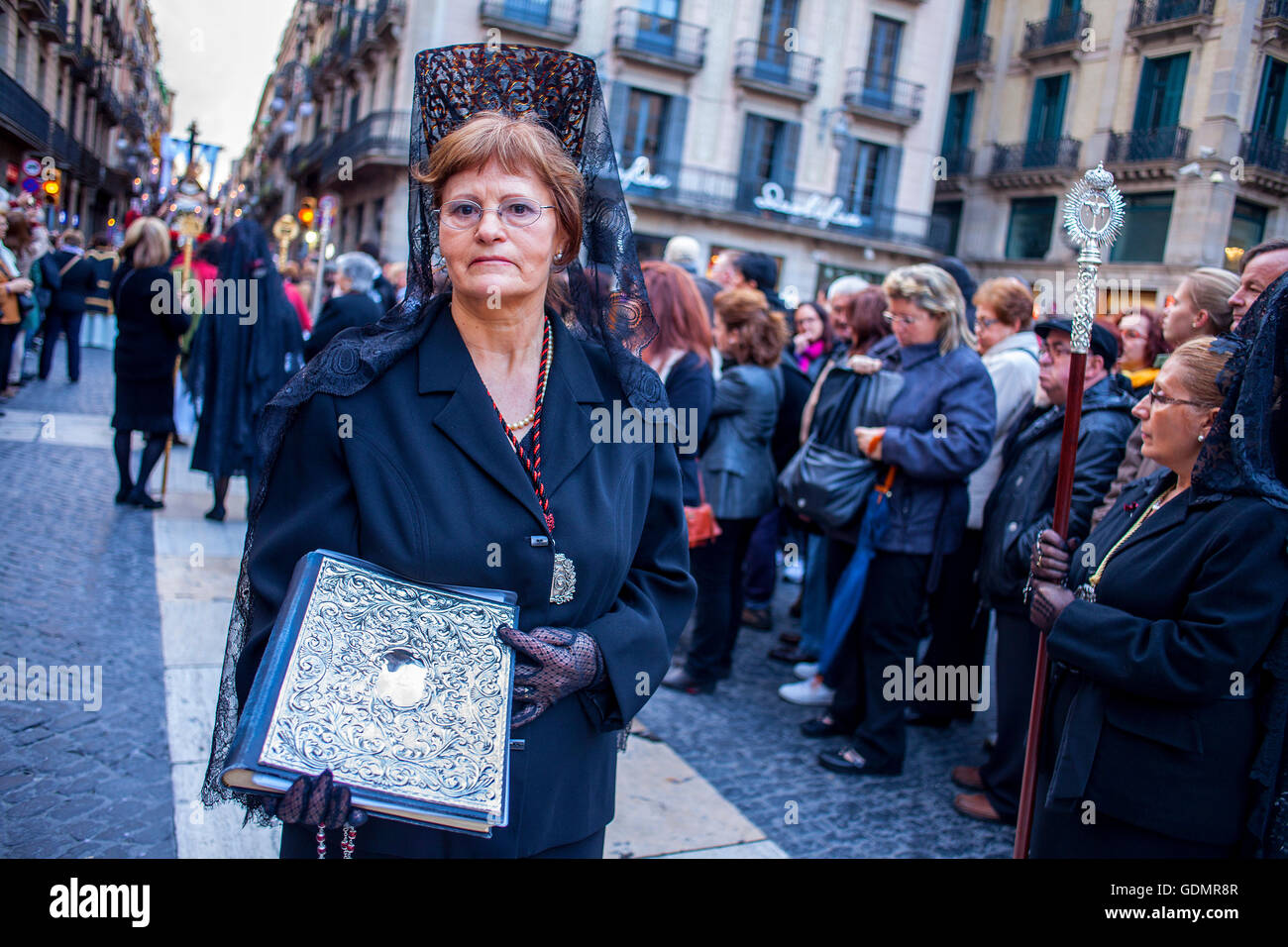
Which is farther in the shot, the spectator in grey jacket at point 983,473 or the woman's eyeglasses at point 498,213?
the spectator in grey jacket at point 983,473

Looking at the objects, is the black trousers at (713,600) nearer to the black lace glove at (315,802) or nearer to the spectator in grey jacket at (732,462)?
the spectator in grey jacket at (732,462)

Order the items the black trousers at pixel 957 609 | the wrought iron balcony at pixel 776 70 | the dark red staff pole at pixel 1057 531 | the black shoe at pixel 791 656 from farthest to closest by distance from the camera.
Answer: the wrought iron balcony at pixel 776 70
the black shoe at pixel 791 656
the black trousers at pixel 957 609
the dark red staff pole at pixel 1057 531

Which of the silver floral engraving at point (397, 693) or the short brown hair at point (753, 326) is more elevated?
the short brown hair at point (753, 326)

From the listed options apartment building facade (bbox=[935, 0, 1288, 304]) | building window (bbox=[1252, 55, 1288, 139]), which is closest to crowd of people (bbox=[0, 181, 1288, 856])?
apartment building facade (bbox=[935, 0, 1288, 304])

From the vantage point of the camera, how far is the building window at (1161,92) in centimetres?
362

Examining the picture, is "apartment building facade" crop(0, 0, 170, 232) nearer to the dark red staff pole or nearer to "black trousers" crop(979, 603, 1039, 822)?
the dark red staff pole

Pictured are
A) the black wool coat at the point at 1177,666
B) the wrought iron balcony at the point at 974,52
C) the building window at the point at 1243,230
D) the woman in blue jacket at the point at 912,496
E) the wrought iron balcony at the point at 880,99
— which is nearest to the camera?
the black wool coat at the point at 1177,666

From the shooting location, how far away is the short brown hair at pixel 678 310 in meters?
4.75

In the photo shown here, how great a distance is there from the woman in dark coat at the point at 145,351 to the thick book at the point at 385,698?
248 inches

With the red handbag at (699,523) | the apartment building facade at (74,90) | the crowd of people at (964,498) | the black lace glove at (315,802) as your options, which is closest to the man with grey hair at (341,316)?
the crowd of people at (964,498)

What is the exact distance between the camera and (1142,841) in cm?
252

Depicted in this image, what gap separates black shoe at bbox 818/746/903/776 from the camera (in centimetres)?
432

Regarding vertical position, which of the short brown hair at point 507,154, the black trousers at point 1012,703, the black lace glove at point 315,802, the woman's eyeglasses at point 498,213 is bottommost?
the black trousers at point 1012,703
